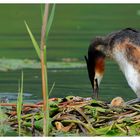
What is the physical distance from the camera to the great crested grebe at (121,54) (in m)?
10.1

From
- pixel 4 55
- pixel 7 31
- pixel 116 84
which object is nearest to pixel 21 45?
pixel 4 55

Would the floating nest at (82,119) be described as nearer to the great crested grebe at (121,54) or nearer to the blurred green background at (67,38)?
the great crested grebe at (121,54)

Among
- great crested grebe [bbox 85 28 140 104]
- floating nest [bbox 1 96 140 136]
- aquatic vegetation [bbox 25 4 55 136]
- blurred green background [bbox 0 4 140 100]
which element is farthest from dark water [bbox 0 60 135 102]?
aquatic vegetation [bbox 25 4 55 136]

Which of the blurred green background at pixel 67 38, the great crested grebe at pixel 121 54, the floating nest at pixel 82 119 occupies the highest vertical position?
the blurred green background at pixel 67 38

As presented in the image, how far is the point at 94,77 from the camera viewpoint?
11.4 meters

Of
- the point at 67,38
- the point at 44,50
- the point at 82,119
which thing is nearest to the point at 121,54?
Result: the point at 82,119

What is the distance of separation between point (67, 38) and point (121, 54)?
7.45 m

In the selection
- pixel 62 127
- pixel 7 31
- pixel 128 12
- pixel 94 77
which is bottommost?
pixel 62 127

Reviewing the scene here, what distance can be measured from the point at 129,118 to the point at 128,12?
49.0 feet

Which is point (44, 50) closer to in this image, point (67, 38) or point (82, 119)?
Answer: point (82, 119)

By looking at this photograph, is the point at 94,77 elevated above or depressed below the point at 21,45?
below

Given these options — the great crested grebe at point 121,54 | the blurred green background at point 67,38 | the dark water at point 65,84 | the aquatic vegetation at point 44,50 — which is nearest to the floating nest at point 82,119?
the great crested grebe at point 121,54

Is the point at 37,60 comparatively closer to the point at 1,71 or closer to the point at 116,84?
the point at 1,71

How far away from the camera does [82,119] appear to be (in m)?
9.11
